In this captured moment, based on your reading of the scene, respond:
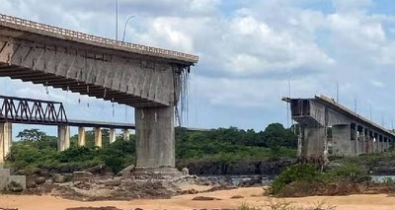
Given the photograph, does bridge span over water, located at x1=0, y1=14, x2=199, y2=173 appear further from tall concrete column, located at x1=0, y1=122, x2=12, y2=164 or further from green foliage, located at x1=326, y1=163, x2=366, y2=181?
tall concrete column, located at x1=0, y1=122, x2=12, y2=164

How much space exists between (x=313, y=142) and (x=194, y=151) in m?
29.9

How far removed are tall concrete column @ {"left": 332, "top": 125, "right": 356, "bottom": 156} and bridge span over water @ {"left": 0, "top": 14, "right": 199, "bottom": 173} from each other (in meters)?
50.4

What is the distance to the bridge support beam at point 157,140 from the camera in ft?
291

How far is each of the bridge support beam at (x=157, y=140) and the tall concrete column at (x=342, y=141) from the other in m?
53.1

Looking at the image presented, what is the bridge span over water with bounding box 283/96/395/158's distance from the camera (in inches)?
4397

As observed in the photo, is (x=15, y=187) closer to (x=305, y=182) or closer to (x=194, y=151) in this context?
(x=305, y=182)

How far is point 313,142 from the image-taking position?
120 metres

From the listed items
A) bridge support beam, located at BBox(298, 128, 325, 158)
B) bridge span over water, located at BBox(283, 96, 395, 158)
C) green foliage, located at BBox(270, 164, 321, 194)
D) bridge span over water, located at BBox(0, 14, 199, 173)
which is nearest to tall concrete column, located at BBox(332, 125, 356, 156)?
bridge span over water, located at BBox(283, 96, 395, 158)

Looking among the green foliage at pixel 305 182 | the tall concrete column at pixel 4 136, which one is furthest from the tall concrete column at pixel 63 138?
the green foliage at pixel 305 182

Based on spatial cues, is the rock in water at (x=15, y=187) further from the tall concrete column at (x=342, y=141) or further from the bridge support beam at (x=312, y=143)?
the tall concrete column at (x=342, y=141)

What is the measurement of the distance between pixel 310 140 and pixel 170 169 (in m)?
38.1

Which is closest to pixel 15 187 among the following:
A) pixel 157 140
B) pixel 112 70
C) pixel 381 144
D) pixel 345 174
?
pixel 112 70

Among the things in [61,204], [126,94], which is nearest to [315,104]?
[126,94]

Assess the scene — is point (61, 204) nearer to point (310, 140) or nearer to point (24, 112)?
point (24, 112)
